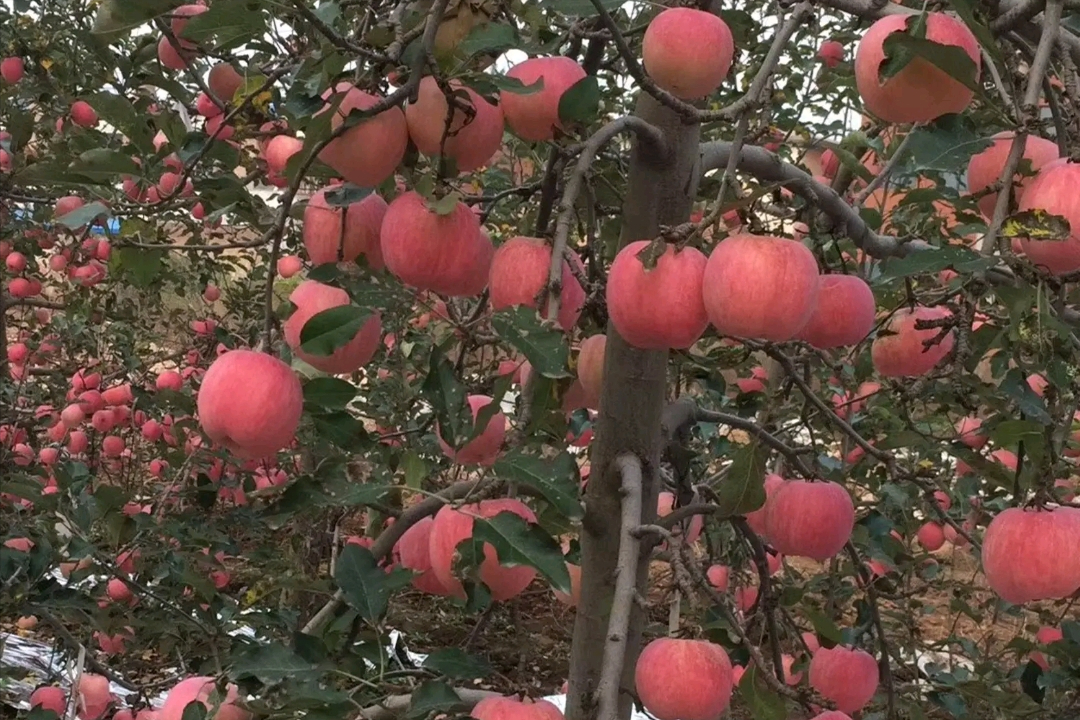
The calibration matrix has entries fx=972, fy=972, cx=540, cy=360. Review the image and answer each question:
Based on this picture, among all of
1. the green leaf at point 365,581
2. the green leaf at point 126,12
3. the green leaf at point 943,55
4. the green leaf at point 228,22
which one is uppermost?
the green leaf at point 126,12

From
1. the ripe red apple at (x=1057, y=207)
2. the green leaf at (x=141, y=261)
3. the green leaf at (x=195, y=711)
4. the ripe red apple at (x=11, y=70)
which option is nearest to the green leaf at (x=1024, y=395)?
the ripe red apple at (x=1057, y=207)

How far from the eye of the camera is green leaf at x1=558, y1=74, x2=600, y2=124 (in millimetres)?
920

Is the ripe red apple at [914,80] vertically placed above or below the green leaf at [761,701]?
above

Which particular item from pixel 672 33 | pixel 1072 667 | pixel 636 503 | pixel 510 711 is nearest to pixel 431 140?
pixel 672 33

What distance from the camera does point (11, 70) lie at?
8.37ft

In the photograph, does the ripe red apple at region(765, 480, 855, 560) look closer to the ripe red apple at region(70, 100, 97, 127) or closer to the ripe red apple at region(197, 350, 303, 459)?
the ripe red apple at region(197, 350, 303, 459)

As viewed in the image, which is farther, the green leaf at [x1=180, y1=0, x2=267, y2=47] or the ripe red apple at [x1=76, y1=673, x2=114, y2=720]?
the ripe red apple at [x1=76, y1=673, x2=114, y2=720]

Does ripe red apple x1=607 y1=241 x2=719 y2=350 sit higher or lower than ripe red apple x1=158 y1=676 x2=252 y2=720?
higher

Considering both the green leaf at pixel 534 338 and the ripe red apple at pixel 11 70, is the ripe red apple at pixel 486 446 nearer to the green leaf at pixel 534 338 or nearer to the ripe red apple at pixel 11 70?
the green leaf at pixel 534 338

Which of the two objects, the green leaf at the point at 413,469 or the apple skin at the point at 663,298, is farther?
the green leaf at the point at 413,469

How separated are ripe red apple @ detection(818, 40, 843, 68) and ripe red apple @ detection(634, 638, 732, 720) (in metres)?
1.91

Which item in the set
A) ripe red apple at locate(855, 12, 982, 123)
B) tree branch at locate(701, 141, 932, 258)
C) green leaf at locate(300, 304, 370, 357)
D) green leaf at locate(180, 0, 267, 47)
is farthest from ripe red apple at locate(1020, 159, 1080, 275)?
green leaf at locate(180, 0, 267, 47)

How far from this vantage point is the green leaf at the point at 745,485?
3.31 feet

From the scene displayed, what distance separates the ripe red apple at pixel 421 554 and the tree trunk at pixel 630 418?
195mm
